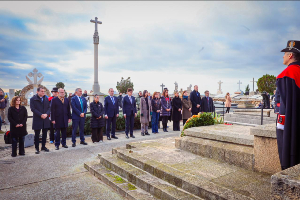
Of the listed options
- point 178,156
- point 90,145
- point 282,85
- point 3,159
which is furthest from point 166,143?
point 3,159

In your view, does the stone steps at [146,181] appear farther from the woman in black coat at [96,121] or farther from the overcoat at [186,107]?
the overcoat at [186,107]

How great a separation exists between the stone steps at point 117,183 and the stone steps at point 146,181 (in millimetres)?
84

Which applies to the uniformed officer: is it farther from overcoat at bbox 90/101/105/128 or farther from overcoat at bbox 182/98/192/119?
overcoat at bbox 182/98/192/119

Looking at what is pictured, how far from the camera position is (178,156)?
458 cm

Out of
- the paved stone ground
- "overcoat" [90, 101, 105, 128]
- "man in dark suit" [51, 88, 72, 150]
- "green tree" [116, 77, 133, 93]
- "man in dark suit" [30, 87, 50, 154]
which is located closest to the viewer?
the paved stone ground

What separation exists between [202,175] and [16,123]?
5082 millimetres

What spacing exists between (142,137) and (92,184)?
14.6ft

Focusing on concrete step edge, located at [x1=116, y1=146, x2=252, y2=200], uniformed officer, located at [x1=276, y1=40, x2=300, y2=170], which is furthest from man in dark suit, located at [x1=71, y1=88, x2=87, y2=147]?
uniformed officer, located at [x1=276, y1=40, x2=300, y2=170]

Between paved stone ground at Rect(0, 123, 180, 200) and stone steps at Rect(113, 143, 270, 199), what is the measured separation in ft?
2.68

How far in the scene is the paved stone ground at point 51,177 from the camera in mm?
3705

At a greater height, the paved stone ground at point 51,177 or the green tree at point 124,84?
the green tree at point 124,84

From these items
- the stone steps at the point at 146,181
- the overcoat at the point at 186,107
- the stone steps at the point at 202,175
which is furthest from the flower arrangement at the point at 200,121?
the overcoat at the point at 186,107

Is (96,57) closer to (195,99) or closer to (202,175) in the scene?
(195,99)

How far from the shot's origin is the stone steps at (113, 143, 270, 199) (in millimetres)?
2838
